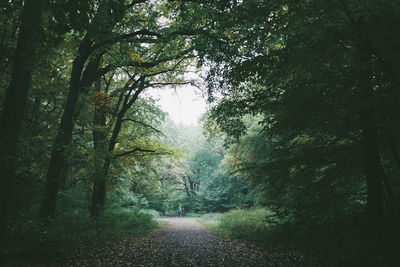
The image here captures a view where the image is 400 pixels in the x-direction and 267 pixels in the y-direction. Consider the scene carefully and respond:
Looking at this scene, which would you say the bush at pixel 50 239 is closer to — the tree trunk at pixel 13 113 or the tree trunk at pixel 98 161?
the tree trunk at pixel 13 113

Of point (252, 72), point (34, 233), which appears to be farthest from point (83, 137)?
point (252, 72)

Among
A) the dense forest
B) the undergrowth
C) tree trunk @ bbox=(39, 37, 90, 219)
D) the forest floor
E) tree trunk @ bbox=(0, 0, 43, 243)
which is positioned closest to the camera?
the dense forest

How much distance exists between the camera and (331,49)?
19.0 feet

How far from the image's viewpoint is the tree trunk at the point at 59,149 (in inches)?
357

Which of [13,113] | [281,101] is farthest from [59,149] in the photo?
[281,101]

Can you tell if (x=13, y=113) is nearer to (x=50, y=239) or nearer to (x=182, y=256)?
(x=50, y=239)

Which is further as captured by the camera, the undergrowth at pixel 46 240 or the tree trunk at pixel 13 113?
the undergrowth at pixel 46 240

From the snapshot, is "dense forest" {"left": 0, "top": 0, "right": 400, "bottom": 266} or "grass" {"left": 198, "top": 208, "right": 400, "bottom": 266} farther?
"grass" {"left": 198, "top": 208, "right": 400, "bottom": 266}

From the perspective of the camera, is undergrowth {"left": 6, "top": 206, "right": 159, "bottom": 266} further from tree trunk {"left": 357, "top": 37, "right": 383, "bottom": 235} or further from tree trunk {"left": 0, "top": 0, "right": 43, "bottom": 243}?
tree trunk {"left": 357, "top": 37, "right": 383, "bottom": 235}

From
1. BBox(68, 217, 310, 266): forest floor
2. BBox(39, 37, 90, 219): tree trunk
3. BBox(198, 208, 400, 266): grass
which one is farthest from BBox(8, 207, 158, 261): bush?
BBox(198, 208, 400, 266): grass

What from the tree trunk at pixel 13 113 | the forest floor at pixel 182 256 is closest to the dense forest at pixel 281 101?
the tree trunk at pixel 13 113

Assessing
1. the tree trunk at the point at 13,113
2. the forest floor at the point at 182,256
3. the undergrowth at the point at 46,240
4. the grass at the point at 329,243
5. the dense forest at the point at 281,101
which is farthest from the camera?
the forest floor at the point at 182,256

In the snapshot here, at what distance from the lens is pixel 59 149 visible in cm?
926

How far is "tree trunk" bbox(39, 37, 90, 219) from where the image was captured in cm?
906
